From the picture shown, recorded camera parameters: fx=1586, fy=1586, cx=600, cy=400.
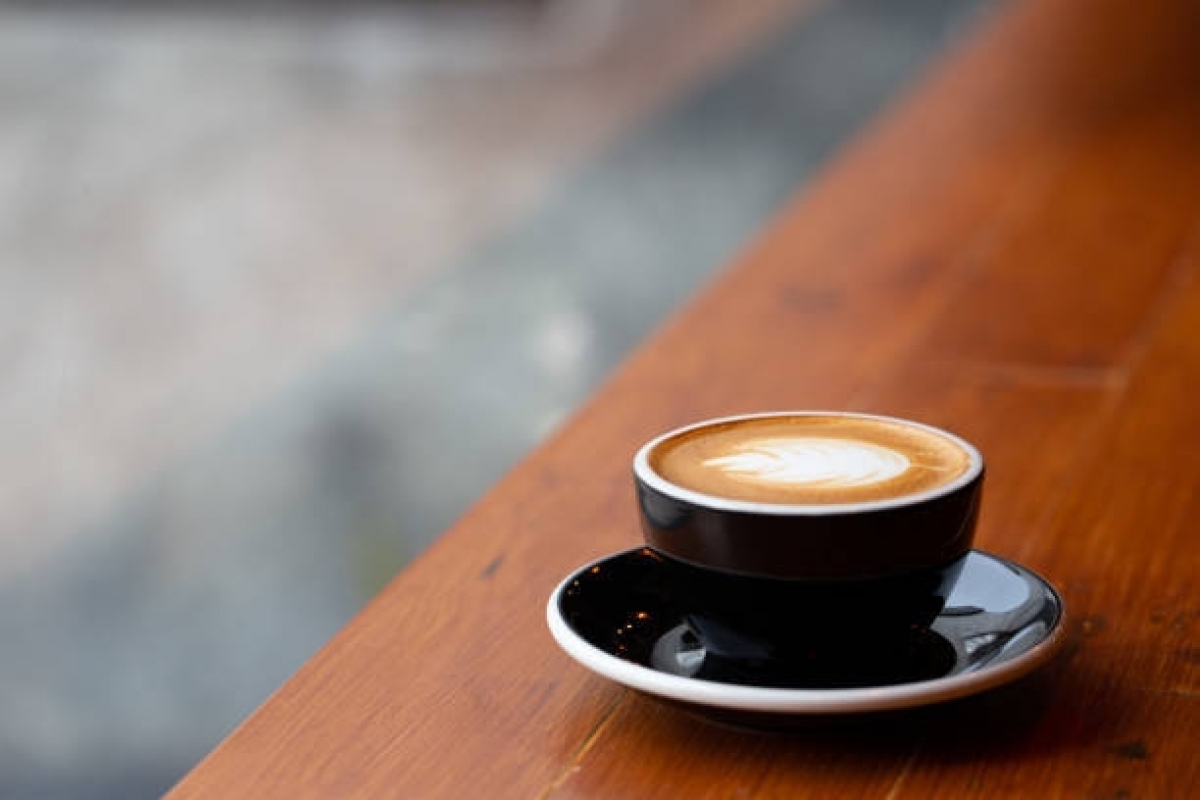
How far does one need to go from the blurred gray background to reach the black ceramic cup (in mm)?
848

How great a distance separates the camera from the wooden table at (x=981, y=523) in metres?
0.48

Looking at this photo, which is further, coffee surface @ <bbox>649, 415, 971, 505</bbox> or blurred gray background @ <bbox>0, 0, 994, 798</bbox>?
blurred gray background @ <bbox>0, 0, 994, 798</bbox>

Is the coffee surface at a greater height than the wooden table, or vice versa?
the coffee surface

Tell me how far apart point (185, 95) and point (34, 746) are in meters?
2.52

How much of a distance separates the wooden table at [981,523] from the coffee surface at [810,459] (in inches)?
2.9

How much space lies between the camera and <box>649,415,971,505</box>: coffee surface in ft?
1.62

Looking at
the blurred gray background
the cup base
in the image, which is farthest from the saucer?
the blurred gray background

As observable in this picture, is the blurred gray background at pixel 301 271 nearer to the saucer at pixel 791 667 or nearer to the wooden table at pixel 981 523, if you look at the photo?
the wooden table at pixel 981 523

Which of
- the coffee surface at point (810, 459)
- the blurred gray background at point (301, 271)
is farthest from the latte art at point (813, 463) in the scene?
the blurred gray background at point (301, 271)

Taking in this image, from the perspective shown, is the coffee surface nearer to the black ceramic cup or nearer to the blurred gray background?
the black ceramic cup

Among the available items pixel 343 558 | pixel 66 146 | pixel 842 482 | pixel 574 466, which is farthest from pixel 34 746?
pixel 66 146

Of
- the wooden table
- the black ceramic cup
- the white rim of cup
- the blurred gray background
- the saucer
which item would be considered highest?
the white rim of cup

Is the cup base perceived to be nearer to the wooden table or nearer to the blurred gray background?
the wooden table

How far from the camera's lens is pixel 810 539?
470mm
